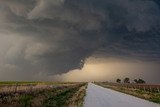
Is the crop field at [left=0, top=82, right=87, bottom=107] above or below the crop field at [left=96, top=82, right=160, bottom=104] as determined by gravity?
below

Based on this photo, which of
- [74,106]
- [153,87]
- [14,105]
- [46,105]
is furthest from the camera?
[153,87]

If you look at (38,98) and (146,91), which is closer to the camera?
(38,98)

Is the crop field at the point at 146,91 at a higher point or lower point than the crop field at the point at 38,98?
higher

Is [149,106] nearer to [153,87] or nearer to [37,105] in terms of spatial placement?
[37,105]

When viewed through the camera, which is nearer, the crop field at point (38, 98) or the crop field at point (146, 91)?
the crop field at point (38, 98)

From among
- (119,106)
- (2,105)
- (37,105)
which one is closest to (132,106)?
(119,106)

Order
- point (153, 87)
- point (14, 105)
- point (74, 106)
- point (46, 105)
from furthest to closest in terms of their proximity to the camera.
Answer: point (153, 87), point (46, 105), point (14, 105), point (74, 106)

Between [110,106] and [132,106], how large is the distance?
1797mm

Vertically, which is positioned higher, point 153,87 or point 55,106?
point 153,87

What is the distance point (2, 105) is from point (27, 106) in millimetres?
1914

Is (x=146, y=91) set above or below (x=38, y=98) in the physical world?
above

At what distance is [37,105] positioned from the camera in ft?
89.6

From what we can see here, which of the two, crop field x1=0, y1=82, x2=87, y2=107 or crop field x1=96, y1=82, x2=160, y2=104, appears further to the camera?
crop field x1=96, y1=82, x2=160, y2=104

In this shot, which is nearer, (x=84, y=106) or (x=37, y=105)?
(x=84, y=106)
